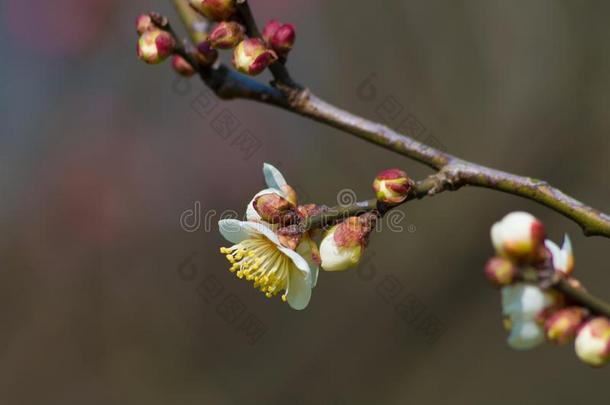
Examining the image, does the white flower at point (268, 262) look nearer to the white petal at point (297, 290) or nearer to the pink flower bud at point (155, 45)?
the white petal at point (297, 290)

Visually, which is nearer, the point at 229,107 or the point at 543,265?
the point at 543,265

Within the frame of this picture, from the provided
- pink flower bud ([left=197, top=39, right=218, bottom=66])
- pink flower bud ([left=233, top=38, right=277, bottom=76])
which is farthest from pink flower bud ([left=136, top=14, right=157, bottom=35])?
pink flower bud ([left=233, top=38, right=277, bottom=76])

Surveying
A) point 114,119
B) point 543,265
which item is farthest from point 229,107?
point 543,265

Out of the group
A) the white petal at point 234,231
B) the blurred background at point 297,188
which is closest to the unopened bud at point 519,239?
the white petal at point 234,231

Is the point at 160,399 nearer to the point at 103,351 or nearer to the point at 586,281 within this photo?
the point at 103,351

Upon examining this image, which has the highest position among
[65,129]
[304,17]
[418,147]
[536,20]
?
[65,129]

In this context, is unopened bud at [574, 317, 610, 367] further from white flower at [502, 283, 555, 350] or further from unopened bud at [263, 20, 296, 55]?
unopened bud at [263, 20, 296, 55]
